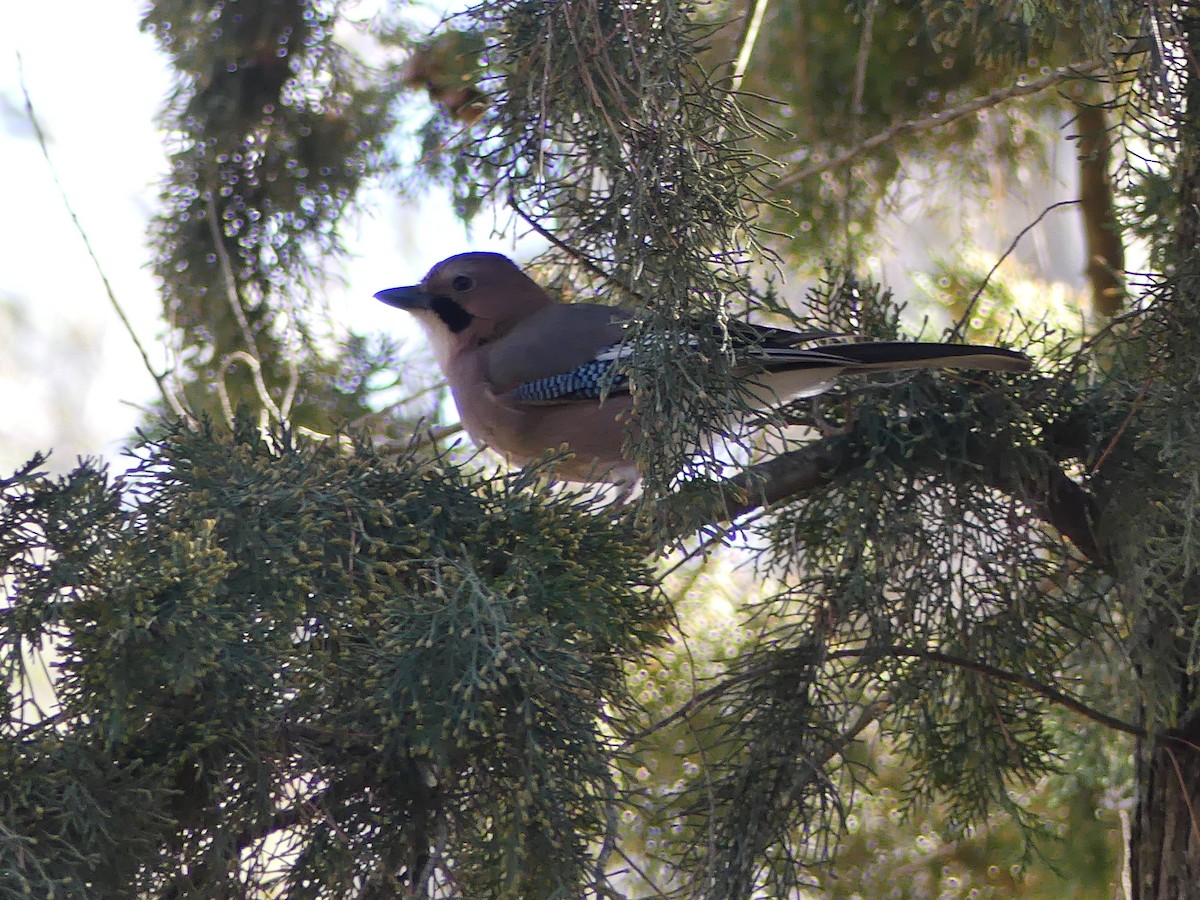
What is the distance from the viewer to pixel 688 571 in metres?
2.53

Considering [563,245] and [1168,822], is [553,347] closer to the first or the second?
[563,245]

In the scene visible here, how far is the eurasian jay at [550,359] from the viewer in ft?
5.49

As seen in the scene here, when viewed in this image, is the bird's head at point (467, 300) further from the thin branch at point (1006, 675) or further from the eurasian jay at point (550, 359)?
the thin branch at point (1006, 675)

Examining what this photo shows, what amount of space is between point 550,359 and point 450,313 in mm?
441

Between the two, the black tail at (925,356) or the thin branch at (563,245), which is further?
the black tail at (925,356)

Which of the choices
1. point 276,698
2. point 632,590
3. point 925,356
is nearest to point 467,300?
point 925,356

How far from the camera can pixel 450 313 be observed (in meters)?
2.62

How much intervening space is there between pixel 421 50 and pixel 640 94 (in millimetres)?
1418

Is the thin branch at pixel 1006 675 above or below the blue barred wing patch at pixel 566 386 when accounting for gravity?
below

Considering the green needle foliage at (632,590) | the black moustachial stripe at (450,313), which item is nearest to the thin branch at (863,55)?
the green needle foliage at (632,590)

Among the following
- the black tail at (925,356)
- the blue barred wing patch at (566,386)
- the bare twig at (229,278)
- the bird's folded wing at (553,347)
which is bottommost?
the black tail at (925,356)

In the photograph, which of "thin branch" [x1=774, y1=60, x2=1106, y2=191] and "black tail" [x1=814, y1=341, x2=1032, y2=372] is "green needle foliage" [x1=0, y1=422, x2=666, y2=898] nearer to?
"black tail" [x1=814, y1=341, x2=1032, y2=372]

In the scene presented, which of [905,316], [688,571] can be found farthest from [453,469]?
[905,316]

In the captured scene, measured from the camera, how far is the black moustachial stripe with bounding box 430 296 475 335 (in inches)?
103
